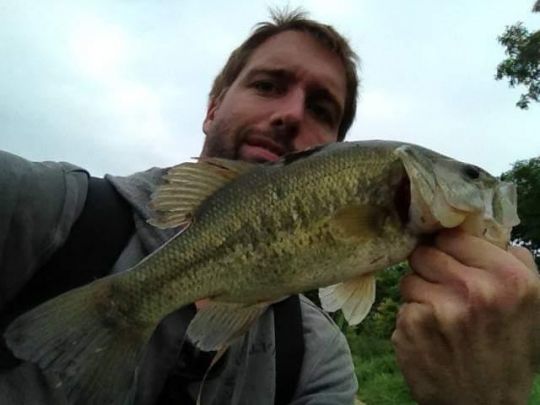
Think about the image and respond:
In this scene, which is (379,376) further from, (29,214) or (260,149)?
(29,214)

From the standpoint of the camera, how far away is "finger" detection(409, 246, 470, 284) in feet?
5.24

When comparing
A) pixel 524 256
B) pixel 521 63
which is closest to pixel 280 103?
pixel 524 256

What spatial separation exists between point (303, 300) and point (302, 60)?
49.8 inches

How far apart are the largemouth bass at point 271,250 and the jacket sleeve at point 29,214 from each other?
13.0 inches

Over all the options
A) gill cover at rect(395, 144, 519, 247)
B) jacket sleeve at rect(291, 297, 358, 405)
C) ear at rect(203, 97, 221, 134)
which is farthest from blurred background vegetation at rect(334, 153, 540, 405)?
ear at rect(203, 97, 221, 134)

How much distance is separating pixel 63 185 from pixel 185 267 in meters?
0.63

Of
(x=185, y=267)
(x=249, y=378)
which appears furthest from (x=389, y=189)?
(x=249, y=378)

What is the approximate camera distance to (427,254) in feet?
5.45

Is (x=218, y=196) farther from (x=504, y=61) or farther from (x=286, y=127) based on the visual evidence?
(x=504, y=61)

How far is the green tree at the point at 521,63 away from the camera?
1980 centimetres

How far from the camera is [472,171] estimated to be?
5.81 ft

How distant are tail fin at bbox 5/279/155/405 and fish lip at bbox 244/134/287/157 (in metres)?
1.38

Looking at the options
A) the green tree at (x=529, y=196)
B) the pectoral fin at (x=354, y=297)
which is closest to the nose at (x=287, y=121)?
the pectoral fin at (x=354, y=297)

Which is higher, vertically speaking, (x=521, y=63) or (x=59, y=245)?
(x=521, y=63)
